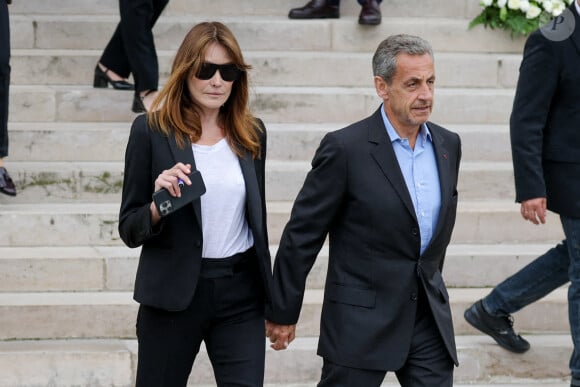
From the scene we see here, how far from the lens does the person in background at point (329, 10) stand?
8.84 meters

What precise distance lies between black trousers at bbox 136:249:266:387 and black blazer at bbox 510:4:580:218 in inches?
69.2

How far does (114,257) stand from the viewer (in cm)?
655

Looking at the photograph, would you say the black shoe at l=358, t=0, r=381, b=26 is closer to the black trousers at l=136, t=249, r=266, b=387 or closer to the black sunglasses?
the black sunglasses

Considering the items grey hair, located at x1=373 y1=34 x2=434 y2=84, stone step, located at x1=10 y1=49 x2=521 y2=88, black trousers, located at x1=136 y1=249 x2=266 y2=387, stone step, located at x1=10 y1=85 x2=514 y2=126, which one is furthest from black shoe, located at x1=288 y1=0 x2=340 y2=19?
black trousers, located at x1=136 y1=249 x2=266 y2=387

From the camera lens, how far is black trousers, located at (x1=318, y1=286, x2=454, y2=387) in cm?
436

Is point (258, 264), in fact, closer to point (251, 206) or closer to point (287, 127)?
point (251, 206)

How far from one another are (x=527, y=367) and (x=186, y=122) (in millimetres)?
2819

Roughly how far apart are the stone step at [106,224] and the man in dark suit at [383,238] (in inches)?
102

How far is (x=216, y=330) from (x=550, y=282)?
89.4 inches

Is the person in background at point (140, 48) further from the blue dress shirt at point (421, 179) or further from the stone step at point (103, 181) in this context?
the blue dress shirt at point (421, 179)

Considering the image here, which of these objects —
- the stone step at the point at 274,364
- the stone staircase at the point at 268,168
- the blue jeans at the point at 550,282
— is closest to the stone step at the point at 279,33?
the stone staircase at the point at 268,168

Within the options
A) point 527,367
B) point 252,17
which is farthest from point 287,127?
point 527,367

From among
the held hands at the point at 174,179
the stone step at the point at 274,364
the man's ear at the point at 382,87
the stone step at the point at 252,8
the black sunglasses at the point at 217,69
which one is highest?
the black sunglasses at the point at 217,69

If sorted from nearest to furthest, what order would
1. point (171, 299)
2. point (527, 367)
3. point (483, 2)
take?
1. point (171, 299)
2. point (527, 367)
3. point (483, 2)
